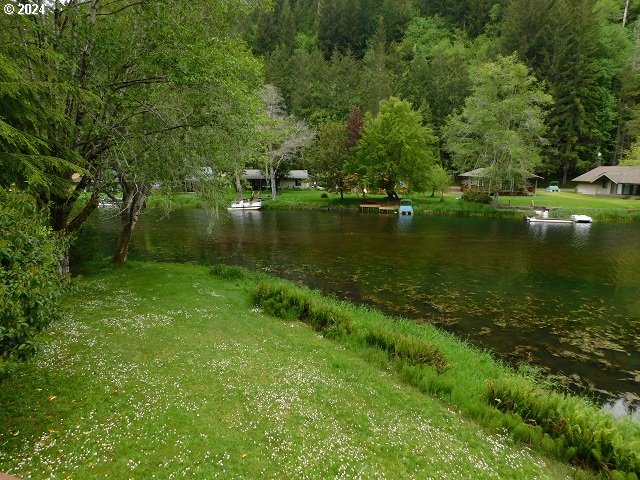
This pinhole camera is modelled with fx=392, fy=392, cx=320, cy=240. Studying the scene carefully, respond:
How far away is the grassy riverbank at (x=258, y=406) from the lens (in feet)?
24.8

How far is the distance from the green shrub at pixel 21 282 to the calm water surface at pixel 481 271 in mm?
14226

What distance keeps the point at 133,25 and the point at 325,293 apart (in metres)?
16.4

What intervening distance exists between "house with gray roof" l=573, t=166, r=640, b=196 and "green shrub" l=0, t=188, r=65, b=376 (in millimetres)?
83787

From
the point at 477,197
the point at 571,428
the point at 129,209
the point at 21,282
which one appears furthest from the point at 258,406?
the point at 477,197

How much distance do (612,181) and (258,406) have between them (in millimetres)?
83973

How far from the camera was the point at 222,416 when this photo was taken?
8883 millimetres

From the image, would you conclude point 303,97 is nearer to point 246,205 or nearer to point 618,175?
point 246,205

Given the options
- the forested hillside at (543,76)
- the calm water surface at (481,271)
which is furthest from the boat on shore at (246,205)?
the forested hillside at (543,76)

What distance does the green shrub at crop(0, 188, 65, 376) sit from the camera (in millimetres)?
6648

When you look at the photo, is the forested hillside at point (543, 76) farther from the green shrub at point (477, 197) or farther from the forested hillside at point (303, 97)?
the green shrub at point (477, 197)
